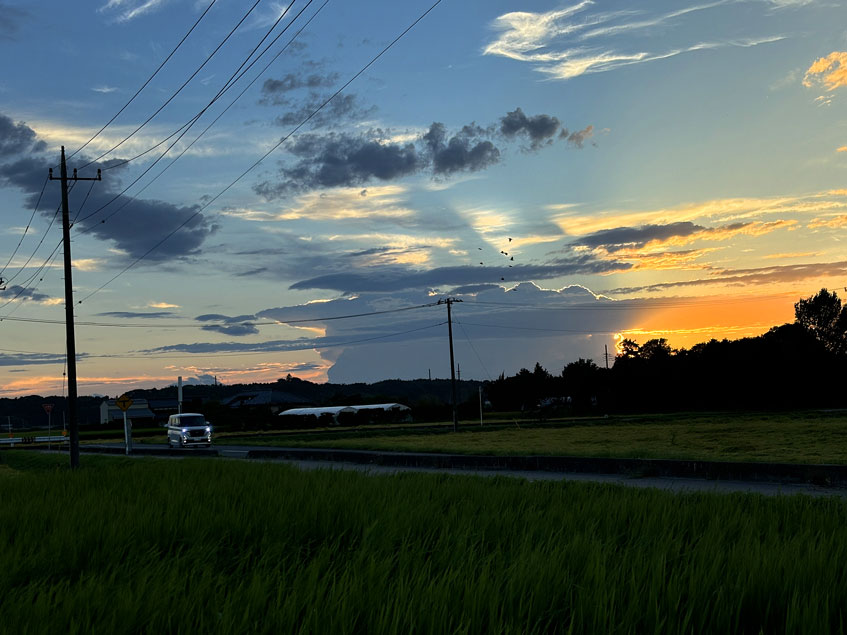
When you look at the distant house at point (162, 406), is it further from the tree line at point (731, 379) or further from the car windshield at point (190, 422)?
the car windshield at point (190, 422)

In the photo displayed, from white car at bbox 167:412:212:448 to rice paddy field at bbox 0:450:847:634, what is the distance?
36844mm

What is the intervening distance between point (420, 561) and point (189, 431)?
145 feet

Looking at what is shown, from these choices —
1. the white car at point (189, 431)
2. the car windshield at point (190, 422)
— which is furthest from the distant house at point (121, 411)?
the car windshield at point (190, 422)

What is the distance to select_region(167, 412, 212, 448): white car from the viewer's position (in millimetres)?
48344

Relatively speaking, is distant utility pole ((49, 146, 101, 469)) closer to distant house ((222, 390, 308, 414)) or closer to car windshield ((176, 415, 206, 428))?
car windshield ((176, 415, 206, 428))

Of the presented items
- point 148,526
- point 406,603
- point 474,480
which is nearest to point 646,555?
point 406,603

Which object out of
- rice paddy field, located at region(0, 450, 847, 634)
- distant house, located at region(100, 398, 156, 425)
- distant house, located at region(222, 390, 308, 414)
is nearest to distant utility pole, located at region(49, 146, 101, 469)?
rice paddy field, located at region(0, 450, 847, 634)

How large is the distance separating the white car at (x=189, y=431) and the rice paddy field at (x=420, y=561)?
36.8m

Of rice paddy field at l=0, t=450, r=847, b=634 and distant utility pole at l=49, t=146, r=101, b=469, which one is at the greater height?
distant utility pole at l=49, t=146, r=101, b=469

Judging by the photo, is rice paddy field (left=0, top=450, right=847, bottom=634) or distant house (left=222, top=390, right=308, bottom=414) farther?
distant house (left=222, top=390, right=308, bottom=414)

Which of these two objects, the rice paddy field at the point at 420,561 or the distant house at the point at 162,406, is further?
the distant house at the point at 162,406

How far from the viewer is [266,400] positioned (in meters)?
163

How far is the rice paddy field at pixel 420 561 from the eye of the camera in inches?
191

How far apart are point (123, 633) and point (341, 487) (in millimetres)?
7619
